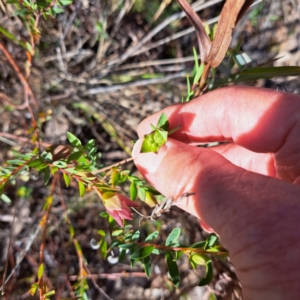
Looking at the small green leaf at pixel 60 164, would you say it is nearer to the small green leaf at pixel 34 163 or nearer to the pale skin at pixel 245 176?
the small green leaf at pixel 34 163

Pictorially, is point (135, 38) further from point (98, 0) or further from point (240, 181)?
point (240, 181)

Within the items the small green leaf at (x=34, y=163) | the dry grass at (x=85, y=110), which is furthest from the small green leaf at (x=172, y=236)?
the dry grass at (x=85, y=110)

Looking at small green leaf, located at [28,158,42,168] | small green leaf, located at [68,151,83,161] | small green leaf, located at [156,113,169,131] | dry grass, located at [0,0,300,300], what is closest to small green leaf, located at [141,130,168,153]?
small green leaf, located at [156,113,169,131]

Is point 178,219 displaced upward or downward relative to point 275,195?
downward

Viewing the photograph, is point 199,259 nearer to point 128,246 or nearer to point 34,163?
point 128,246

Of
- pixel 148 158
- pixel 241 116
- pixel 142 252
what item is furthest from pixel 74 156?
pixel 241 116

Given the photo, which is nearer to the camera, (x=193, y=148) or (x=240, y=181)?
(x=240, y=181)

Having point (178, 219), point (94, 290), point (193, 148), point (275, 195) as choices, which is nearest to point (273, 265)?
point (275, 195)
